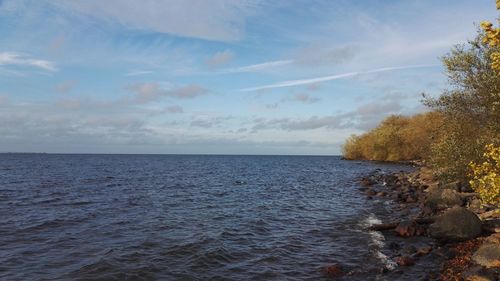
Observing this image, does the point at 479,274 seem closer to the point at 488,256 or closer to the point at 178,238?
the point at 488,256

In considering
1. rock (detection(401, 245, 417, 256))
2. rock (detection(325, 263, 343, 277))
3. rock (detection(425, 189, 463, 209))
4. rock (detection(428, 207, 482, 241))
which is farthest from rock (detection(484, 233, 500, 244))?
rock (detection(425, 189, 463, 209))

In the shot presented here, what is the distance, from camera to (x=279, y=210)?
35.3 meters

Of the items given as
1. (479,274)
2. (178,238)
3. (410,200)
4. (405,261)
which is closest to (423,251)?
(405,261)

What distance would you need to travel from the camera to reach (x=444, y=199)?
30.4 metres

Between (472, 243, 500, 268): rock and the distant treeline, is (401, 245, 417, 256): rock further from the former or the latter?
the distant treeline

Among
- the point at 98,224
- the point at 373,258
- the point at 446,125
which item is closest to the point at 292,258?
the point at 373,258

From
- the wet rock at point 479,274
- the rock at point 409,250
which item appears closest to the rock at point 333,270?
the rock at point 409,250

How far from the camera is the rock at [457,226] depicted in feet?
68.8

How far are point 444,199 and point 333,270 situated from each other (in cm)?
1707

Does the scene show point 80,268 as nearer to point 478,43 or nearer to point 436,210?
point 436,210

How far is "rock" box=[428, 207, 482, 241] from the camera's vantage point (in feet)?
68.8

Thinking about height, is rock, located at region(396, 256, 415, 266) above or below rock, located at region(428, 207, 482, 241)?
below

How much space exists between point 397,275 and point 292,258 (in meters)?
5.28

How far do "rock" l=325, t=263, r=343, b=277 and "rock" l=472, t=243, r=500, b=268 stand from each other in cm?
570
